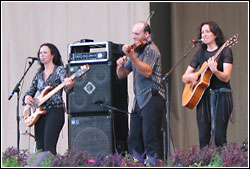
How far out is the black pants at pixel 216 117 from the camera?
5.17 m

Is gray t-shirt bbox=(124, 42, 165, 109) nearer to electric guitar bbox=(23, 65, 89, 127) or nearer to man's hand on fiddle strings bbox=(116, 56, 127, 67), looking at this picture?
man's hand on fiddle strings bbox=(116, 56, 127, 67)

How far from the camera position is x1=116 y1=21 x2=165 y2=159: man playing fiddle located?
518cm

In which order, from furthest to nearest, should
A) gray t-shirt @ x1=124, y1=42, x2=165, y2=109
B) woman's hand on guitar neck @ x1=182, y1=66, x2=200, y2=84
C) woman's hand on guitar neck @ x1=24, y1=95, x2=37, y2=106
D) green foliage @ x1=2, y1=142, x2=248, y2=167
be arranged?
woman's hand on guitar neck @ x1=24, y1=95, x2=37, y2=106
woman's hand on guitar neck @ x1=182, y1=66, x2=200, y2=84
gray t-shirt @ x1=124, y1=42, x2=165, y2=109
green foliage @ x1=2, y1=142, x2=248, y2=167

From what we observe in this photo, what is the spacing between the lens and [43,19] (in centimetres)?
822

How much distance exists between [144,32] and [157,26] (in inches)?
92.7

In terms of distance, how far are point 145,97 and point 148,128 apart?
284 millimetres

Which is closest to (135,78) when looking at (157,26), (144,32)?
(144,32)

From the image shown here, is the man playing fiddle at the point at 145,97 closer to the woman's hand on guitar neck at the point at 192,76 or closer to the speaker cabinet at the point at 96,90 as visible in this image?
the woman's hand on guitar neck at the point at 192,76

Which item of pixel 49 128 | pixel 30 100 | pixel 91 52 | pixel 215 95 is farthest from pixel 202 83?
pixel 30 100

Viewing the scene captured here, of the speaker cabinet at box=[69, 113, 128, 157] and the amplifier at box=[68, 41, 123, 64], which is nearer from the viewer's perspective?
the speaker cabinet at box=[69, 113, 128, 157]

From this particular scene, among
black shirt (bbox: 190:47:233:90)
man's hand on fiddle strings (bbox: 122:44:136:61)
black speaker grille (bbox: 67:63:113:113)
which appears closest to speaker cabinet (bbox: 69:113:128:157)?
black speaker grille (bbox: 67:63:113:113)

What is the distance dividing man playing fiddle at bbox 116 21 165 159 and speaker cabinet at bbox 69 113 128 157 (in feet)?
1.88

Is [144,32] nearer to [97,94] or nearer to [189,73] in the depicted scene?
[189,73]

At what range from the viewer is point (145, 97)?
528 centimetres
